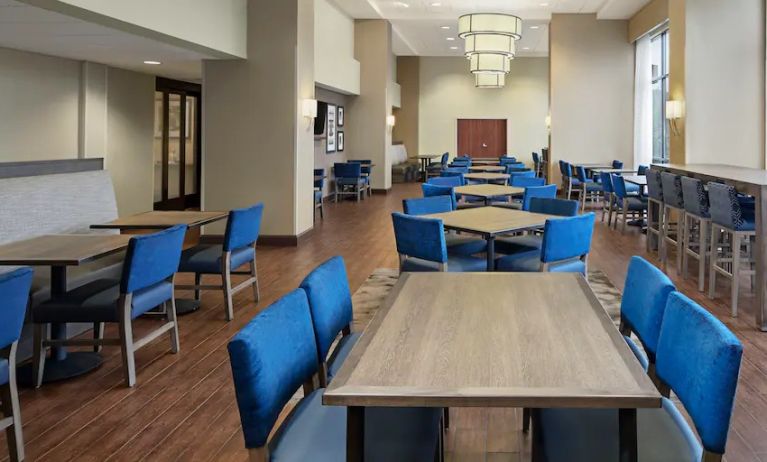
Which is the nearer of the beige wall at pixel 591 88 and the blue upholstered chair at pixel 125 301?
the blue upholstered chair at pixel 125 301

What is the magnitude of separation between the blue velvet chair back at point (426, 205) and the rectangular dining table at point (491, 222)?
0.48 meters

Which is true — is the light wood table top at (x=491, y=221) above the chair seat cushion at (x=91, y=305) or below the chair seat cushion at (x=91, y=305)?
above

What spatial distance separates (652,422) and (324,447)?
922mm

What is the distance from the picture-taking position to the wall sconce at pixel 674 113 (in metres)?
9.20

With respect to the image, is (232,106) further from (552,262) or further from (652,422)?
(652,422)

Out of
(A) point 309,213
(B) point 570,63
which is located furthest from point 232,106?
(B) point 570,63

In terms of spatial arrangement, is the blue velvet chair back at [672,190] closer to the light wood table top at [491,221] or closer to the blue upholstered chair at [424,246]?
the light wood table top at [491,221]

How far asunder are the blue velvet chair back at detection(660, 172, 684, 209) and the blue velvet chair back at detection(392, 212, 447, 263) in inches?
132

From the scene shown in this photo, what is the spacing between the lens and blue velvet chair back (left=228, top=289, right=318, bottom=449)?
1650 millimetres

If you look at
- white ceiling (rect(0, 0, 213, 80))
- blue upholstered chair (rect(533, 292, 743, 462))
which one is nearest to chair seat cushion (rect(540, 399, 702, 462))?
blue upholstered chair (rect(533, 292, 743, 462))

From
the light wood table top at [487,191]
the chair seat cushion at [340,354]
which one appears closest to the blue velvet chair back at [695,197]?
the light wood table top at [487,191]

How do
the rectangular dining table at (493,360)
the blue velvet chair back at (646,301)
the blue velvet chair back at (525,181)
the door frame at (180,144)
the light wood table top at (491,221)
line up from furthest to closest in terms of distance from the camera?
the door frame at (180,144), the blue velvet chair back at (525,181), the light wood table top at (491,221), the blue velvet chair back at (646,301), the rectangular dining table at (493,360)

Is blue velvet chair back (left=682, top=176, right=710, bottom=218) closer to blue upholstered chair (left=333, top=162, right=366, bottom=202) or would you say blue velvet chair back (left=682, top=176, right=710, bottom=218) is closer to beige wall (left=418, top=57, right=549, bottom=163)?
blue upholstered chair (left=333, top=162, right=366, bottom=202)

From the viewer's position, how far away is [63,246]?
3779 mm
